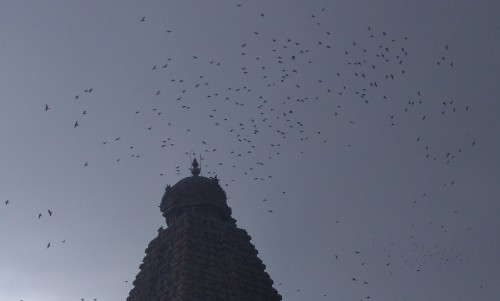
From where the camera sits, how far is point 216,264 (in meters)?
23.3

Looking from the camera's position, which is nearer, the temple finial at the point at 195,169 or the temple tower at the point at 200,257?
the temple tower at the point at 200,257

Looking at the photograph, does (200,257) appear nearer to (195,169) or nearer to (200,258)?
(200,258)

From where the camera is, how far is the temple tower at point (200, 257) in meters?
22.2

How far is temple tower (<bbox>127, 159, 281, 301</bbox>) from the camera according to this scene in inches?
873

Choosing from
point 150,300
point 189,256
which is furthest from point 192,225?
point 150,300

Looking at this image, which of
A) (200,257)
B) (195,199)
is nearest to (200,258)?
(200,257)

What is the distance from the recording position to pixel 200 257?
2330cm

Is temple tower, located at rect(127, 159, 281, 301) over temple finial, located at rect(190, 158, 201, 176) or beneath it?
beneath

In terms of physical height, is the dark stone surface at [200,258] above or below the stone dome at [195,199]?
below

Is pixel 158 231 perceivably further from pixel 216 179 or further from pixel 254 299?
pixel 254 299

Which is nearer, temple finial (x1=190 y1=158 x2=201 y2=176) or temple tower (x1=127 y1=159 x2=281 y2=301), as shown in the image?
temple tower (x1=127 y1=159 x2=281 y2=301)

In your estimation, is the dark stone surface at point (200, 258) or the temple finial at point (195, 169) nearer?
the dark stone surface at point (200, 258)

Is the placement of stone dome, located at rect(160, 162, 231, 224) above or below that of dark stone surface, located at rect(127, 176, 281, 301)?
above

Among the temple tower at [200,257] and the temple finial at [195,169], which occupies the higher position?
the temple finial at [195,169]
